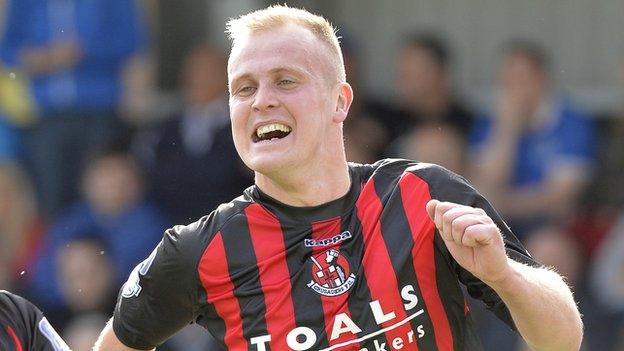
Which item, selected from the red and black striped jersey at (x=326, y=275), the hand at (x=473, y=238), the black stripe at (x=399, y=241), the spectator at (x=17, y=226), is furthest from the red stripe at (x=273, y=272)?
the spectator at (x=17, y=226)

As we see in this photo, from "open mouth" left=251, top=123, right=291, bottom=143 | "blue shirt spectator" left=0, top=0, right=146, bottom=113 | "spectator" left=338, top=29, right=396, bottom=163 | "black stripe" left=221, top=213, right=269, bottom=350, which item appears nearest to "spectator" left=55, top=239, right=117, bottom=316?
"blue shirt spectator" left=0, top=0, right=146, bottom=113

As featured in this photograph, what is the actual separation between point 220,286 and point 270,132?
0.46 metres

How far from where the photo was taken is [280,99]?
417 centimetres

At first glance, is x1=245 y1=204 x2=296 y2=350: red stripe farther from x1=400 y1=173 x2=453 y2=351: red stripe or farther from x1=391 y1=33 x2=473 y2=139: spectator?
x1=391 y1=33 x2=473 y2=139: spectator

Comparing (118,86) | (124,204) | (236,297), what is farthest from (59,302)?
(236,297)

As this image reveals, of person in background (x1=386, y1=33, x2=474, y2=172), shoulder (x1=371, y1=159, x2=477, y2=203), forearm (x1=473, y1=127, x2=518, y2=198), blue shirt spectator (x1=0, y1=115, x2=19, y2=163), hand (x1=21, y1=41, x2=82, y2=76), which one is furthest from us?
blue shirt spectator (x1=0, y1=115, x2=19, y2=163)

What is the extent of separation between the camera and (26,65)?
9312 millimetres

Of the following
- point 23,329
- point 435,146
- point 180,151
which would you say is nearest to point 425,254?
point 23,329

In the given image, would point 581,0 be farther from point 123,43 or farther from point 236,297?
point 236,297

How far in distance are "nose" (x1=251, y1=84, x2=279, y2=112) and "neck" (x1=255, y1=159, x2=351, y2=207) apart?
0.64 ft

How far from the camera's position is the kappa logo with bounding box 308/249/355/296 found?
4.11 m

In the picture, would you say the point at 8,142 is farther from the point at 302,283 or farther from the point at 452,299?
the point at 452,299

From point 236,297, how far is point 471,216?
0.81 m

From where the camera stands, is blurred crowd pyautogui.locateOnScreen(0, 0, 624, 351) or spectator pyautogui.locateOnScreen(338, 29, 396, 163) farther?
spectator pyautogui.locateOnScreen(338, 29, 396, 163)
